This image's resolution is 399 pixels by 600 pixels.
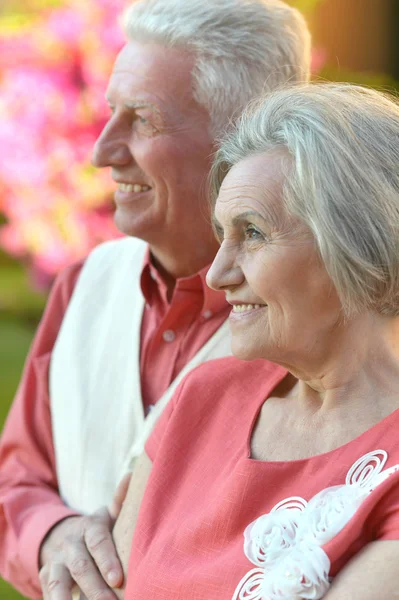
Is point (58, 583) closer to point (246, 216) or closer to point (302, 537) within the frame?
point (302, 537)

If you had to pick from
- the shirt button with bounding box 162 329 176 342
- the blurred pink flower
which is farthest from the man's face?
the blurred pink flower

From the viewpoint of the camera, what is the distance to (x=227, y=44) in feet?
7.64

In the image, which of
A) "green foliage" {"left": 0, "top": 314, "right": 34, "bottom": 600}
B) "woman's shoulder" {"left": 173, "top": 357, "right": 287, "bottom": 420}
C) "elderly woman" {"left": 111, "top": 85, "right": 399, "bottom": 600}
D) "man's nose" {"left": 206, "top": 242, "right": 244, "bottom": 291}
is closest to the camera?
"elderly woman" {"left": 111, "top": 85, "right": 399, "bottom": 600}

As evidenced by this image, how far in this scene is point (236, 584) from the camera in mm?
1629

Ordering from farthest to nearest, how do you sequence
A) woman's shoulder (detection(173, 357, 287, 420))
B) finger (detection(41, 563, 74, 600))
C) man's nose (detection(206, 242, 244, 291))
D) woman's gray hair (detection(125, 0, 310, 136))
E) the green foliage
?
the green foliage → woman's gray hair (detection(125, 0, 310, 136)) → finger (detection(41, 563, 74, 600)) → woman's shoulder (detection(173, 357, 287, 420)) → man's nose (detection(206, 242, 244, 291))

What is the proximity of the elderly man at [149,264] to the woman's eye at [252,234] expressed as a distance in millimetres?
551

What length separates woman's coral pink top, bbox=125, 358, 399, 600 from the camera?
5.06 ft

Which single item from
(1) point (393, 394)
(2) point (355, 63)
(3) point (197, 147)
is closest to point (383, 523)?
(1) point (393, 394)

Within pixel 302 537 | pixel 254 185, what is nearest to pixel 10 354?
pixel 254 185

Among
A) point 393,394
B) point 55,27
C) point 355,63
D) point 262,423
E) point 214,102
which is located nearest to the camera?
point 393,394

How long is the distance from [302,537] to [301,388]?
1.19 feet

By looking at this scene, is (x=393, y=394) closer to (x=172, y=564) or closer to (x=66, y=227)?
(x=172, y=564)

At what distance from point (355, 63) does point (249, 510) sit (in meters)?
5.43

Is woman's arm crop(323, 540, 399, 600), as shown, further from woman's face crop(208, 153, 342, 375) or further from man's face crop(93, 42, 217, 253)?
man's face crop(93, 42, 217, 253)
